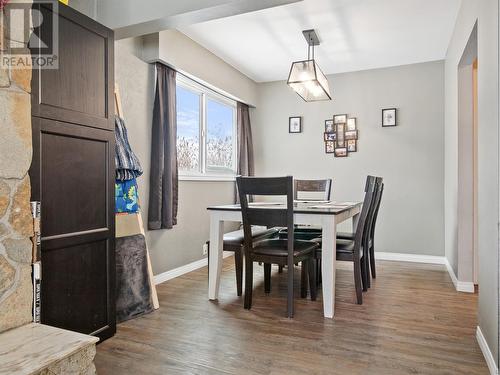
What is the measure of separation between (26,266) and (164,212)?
6.02 ft

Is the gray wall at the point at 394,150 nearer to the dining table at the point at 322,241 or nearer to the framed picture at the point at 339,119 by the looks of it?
the framed picture at the point at 339,119

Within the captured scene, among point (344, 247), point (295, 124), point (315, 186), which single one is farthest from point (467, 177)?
point (295, 124)

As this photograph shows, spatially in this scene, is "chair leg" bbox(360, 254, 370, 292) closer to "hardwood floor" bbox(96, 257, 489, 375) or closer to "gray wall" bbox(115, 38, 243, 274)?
"hardwood floor" bbox(96, 257, 489, 375)

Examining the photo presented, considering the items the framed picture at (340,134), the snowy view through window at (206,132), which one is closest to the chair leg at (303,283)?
the snowy view through window at (206,132)

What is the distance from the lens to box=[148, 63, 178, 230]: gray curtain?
136 inches

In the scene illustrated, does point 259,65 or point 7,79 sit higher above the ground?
point 259,65

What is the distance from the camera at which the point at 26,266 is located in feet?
5.60

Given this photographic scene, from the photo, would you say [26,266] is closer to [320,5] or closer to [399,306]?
[399,306]

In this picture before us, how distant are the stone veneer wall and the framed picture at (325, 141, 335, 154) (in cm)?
400

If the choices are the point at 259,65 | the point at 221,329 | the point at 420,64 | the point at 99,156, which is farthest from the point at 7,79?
the point at 420,64

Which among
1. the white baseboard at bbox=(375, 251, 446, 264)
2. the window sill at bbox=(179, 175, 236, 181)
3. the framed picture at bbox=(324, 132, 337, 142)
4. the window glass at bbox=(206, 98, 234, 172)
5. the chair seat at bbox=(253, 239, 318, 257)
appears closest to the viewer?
the chair seat at bbox=(253, 239, 318, 257)

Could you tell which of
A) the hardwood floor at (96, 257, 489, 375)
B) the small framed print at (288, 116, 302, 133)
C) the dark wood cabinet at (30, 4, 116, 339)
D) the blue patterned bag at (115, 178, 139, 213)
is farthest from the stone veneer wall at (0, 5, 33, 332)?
the small framed print at (288, 116, 302, 133)

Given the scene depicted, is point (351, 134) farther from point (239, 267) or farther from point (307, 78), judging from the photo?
point (239, 267)

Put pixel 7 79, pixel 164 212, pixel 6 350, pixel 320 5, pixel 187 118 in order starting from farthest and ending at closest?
1. pixel 187 118
2. pixel 164 212
3. pixel 320 5
4. pixel 7 79
5. pixel 6 350
